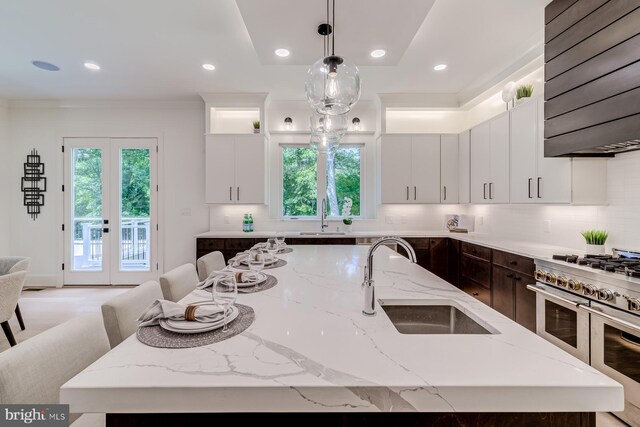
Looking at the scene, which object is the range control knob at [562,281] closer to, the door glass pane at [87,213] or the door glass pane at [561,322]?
the door glass pane at [561,322]

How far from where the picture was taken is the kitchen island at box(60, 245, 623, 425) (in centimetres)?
66

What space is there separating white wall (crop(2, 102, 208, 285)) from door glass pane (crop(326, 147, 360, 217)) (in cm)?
221

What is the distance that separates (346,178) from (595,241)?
321 cm

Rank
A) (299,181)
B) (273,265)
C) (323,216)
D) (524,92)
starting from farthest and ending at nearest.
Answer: (299,181) < (323,216) < (524,92) < (273,265)

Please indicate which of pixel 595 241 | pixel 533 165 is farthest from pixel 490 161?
pixel 595 241

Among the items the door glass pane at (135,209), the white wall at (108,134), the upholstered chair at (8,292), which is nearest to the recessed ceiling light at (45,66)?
the white wall at (108,134)

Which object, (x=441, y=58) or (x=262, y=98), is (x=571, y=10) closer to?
(x=441, y=58)

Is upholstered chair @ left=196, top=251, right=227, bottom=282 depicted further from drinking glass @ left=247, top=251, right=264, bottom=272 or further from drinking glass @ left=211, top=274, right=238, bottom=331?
drinking glass @ left=211, top=274, right=238, bottom=331

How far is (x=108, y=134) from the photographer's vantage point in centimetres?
475

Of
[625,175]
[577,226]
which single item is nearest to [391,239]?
[625,175]

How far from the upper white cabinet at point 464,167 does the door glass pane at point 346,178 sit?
156 centimetres

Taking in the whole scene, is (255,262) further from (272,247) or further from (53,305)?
(53,305)

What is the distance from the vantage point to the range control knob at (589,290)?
1.85 m

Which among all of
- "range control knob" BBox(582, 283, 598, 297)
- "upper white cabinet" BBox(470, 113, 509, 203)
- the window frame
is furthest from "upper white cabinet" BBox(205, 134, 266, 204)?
"range control knob" BBox(582, 283, 598, 297)
